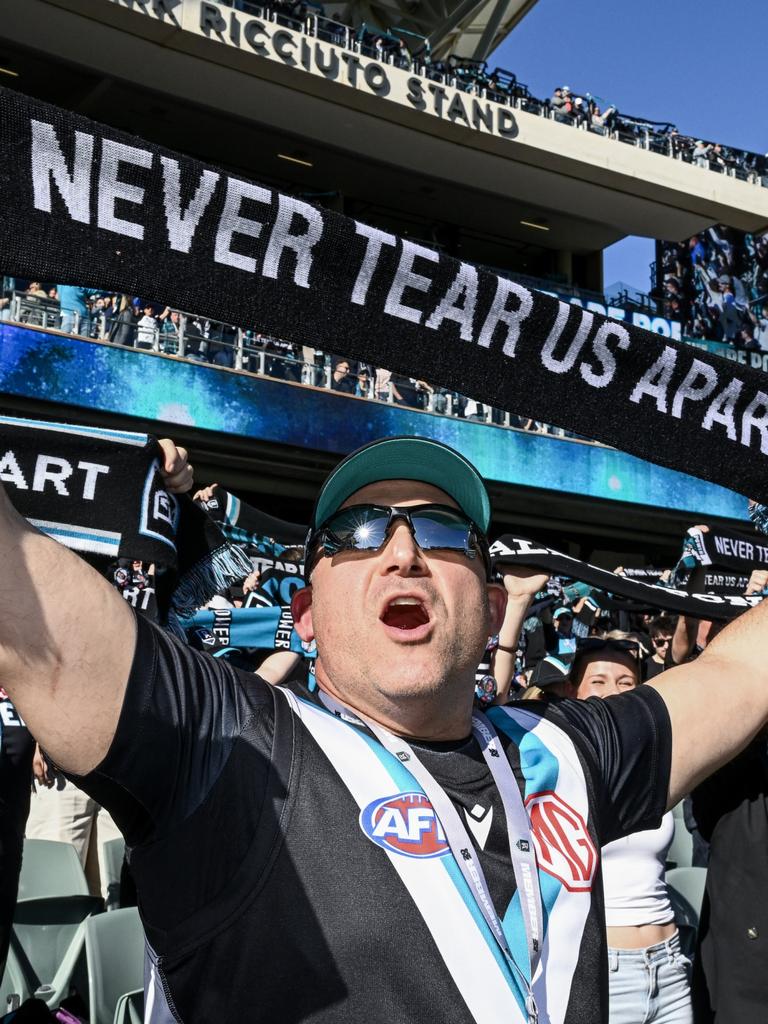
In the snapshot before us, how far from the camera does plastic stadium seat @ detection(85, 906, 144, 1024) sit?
12.9ft

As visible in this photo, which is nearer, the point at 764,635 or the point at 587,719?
the point at 587,719

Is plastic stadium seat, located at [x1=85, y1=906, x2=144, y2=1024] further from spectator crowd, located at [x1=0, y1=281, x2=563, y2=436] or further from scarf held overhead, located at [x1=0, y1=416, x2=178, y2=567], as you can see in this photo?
spectator crowd, located at [x1=0, y1=281, x2=563, y2=436]

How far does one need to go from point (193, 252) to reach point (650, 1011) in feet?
8.98

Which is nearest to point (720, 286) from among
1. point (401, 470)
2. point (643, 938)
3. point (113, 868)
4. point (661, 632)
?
point (661, 632)

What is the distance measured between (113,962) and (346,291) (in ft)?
10.3

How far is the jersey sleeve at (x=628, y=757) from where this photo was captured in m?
1.97

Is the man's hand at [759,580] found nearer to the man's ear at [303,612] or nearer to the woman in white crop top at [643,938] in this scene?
the woman in white crop top at [643,938]

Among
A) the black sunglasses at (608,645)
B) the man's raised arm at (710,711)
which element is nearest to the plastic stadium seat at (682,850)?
the black sunglasses at (608,645)

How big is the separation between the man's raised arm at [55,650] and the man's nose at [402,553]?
587 millimetres

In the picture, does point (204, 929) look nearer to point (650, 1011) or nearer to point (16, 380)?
point (650, 1011)

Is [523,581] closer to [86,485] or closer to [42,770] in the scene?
[86,485]

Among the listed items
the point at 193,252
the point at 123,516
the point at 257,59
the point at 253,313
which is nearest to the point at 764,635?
the point at 253,313

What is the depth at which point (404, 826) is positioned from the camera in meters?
1.59

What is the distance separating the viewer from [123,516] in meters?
3.49
